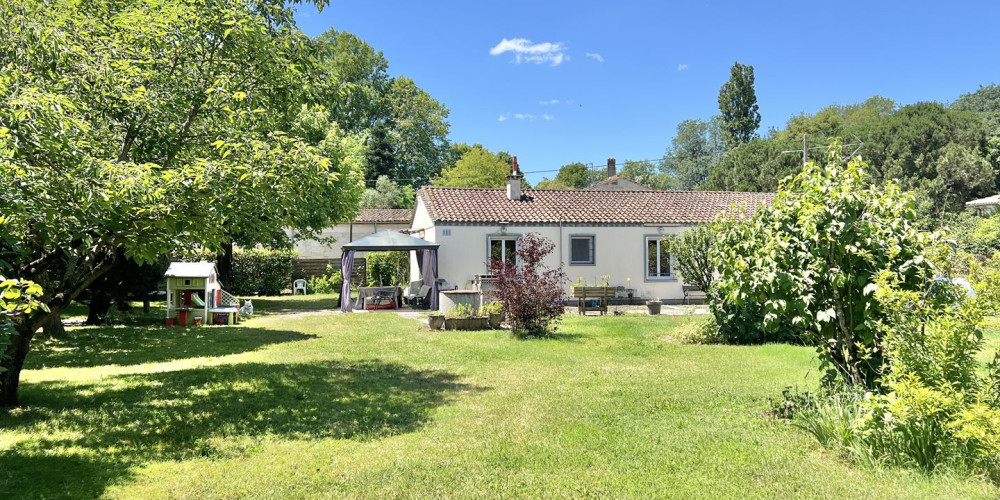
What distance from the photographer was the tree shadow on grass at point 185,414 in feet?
16.6

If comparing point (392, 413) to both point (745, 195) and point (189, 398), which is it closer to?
point (189, 398)

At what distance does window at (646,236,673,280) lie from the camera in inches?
928

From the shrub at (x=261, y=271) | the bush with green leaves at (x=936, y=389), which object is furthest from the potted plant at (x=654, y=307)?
the shrub at (x=261, y=271)

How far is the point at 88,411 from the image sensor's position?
271 inches

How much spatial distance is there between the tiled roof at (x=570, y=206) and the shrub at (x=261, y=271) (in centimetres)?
921

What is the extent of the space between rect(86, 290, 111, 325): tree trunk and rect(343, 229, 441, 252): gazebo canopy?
695 cm

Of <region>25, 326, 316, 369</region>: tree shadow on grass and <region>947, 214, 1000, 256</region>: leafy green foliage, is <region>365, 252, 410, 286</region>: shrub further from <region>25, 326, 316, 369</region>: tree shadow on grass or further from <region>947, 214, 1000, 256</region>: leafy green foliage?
<region>947, 214, 1000, 256</region>: leafy green foliage

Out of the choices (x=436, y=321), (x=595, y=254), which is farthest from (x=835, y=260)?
(x=595, y=254)

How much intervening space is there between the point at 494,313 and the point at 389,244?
258 inches

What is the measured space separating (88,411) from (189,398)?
1.08m

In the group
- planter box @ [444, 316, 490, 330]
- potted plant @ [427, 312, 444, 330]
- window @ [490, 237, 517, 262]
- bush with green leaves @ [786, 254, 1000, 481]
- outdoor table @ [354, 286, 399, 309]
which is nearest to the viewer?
bush with green leaves @ [786, 254, 1000, 481]

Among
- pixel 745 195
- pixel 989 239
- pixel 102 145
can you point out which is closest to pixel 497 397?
pixel 102 145

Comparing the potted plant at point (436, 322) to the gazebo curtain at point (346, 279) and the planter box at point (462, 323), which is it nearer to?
the planter box at point (462, 323)

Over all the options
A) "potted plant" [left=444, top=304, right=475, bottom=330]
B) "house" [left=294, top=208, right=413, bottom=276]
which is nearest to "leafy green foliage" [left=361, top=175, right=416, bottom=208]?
"house" [left=294, top=208, right=413, bottom=276]
